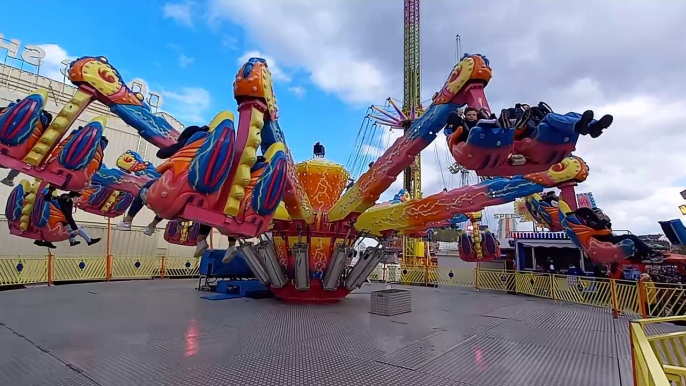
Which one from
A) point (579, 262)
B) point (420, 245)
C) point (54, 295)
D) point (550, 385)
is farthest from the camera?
point (420, 245)

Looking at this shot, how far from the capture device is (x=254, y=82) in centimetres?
537

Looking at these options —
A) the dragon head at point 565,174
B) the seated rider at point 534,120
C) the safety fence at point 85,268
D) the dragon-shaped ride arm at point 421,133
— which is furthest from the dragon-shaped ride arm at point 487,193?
the safety fence at point 85,268

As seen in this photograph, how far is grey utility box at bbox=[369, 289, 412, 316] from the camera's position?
8195 mm

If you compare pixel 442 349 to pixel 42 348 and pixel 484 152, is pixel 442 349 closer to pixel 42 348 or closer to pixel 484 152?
pixel 484 152

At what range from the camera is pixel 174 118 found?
2342 centimetres

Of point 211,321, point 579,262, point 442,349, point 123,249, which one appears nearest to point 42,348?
point 211,321

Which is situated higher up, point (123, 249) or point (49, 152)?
point (49, 152)

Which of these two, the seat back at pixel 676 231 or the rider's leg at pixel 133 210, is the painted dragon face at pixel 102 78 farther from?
the seat back at pixel 676 231

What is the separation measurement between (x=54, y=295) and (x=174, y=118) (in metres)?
15.3

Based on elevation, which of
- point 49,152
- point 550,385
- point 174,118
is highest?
point 174,118

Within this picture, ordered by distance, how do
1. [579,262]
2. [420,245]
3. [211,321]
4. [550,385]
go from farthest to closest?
[420,245] → [579,262] → [211,321] → [550,385]

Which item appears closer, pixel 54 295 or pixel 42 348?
pixel 42 348

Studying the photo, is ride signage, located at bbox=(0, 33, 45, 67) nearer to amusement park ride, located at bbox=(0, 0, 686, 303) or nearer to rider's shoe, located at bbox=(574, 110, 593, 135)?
Answer: amusement park ride, located at bbox=(0, 0, 686, 303)

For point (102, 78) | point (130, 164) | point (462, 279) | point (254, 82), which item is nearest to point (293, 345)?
point (254, 82)
